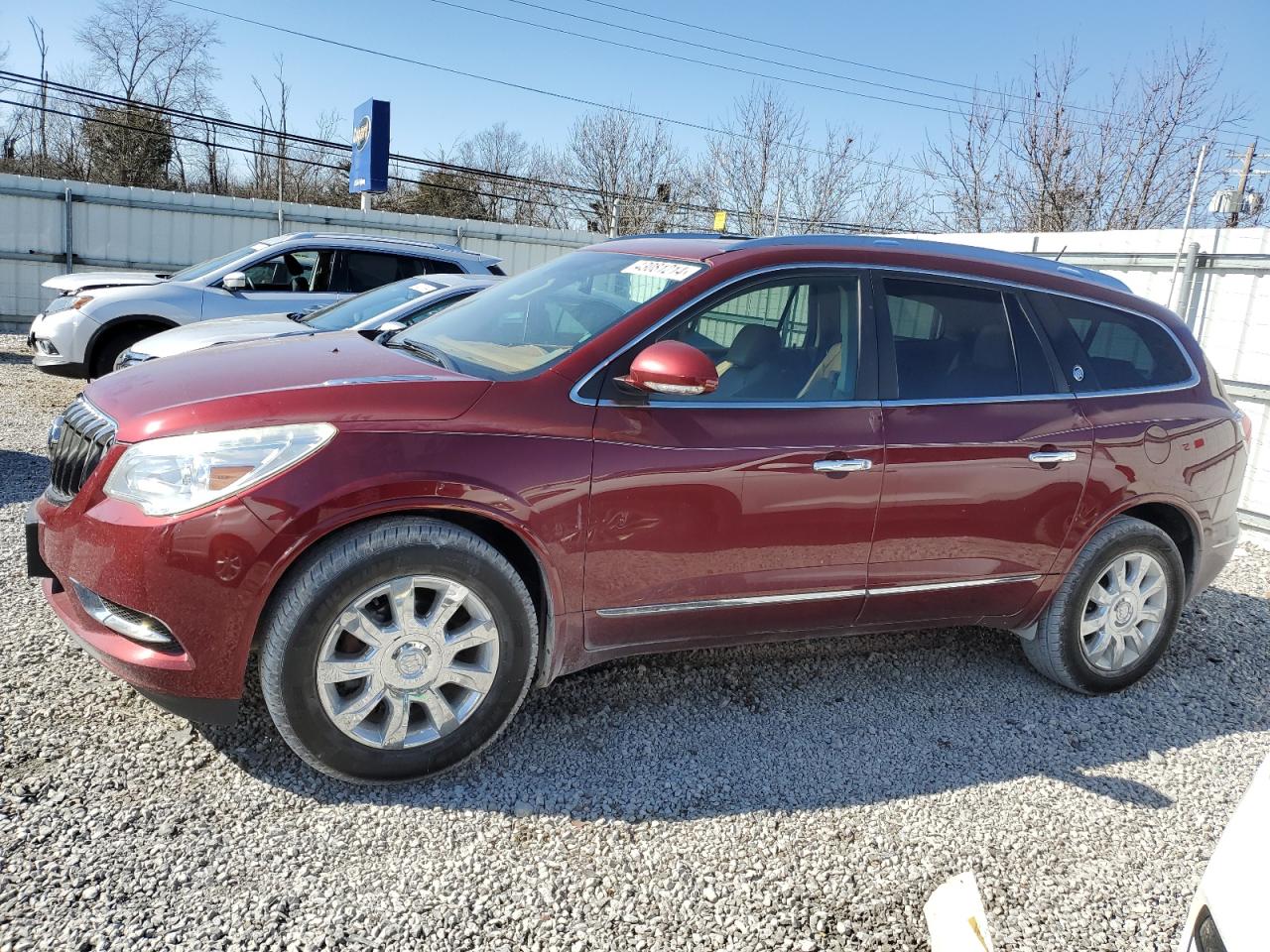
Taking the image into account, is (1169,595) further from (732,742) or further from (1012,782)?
(732,742)

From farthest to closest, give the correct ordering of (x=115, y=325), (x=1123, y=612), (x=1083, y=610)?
(x=115, y=325), (x=1123, y=612), (x=1083, y=610)

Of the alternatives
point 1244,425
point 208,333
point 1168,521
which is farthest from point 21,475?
point 1244,425

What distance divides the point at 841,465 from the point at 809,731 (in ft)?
3.40

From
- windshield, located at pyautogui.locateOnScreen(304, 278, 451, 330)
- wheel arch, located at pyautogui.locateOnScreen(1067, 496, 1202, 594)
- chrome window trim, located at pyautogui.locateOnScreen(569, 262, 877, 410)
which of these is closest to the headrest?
chrome window trim, located at pyautogui.locateOnScreen(569, 262, 877, 410)

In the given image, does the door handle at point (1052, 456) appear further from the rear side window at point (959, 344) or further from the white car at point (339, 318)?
the white car at point (339, 318)

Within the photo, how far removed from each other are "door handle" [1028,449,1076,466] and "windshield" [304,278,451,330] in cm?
445

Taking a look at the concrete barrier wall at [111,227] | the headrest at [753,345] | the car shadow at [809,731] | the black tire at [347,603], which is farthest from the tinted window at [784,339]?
the concrete barrier wall at [111,227]

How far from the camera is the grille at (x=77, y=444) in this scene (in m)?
2.82

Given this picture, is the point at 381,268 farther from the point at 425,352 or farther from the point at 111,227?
the point at 111,227

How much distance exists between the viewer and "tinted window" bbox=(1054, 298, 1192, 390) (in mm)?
4008

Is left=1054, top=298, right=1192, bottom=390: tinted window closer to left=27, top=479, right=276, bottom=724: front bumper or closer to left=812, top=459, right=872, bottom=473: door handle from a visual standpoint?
left=812, top=459, right=872, bottom=473: door handle

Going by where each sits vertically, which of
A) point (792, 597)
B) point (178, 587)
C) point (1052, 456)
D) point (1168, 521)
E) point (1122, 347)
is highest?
point (1122, 347)

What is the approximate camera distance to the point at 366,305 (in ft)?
22.5

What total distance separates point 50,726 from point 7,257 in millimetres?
14347
